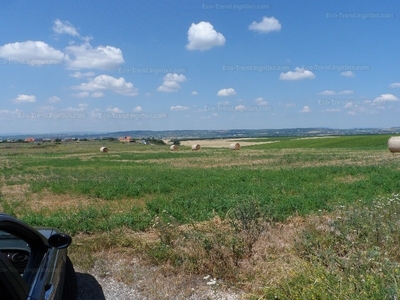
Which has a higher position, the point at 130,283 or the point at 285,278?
the point at 285,278

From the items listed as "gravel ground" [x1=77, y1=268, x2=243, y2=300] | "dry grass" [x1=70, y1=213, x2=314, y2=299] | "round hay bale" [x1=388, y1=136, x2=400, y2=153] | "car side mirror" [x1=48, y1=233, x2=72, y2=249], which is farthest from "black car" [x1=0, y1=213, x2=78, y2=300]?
"round hay bale" [x1=388, y1=136, x2=400, y2=153]

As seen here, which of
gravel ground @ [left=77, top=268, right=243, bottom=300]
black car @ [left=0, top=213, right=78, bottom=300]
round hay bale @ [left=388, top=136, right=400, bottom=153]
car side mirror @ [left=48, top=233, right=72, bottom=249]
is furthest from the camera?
round hay bale @ [left=388, top=136, right=400, bottom=153]

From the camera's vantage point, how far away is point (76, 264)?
201 inches

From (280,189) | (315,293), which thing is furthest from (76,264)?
(280,189)

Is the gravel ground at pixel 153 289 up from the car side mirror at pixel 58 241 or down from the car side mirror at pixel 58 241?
down

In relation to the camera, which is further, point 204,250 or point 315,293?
point 204,250

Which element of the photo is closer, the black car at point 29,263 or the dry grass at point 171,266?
the black car at point 29,263

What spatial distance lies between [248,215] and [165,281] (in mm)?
1870

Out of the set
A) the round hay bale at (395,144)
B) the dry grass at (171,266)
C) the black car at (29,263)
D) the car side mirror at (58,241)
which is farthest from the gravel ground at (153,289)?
the round hay bale at (395,144)

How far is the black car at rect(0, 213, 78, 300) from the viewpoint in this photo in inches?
87.9

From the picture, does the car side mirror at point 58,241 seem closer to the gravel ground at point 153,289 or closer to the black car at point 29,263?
the black car at point 29,263

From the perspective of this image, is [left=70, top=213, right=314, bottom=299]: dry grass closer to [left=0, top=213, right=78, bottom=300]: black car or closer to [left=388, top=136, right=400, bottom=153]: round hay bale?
[left=0, top=213, right=78, bottom=300]: black car

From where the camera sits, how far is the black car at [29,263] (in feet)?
7.32

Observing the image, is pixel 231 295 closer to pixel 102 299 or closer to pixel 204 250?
pixel 204 250
